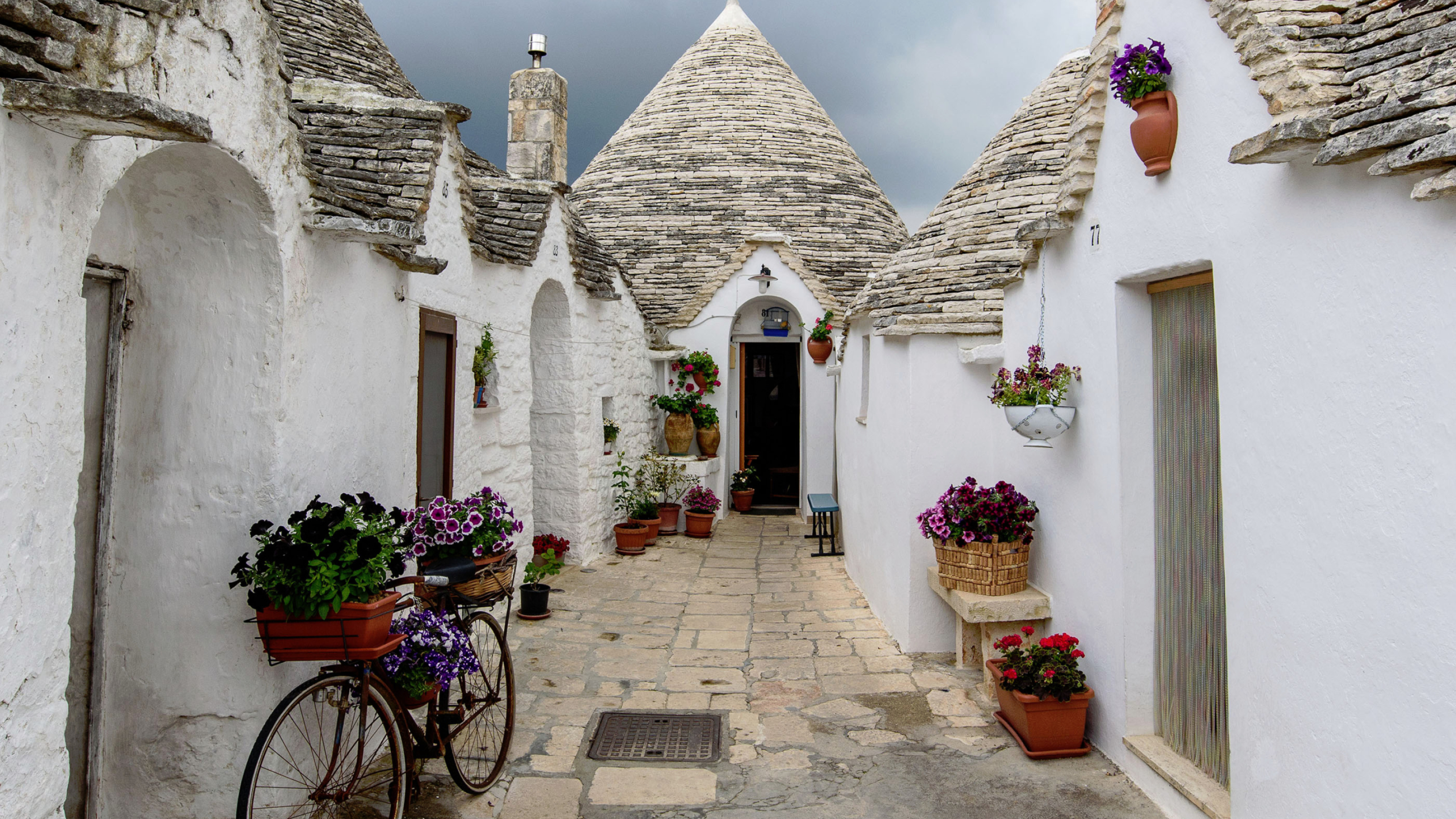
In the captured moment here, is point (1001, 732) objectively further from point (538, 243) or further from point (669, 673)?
point (538, 243)

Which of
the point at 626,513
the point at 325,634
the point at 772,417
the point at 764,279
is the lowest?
the point at 626,513

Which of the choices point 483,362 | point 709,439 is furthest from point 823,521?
point 483,362

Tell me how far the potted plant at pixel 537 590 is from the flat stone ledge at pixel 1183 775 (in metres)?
4.18

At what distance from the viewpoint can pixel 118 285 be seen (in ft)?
10.8

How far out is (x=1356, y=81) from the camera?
283cm

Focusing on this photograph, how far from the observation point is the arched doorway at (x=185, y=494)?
3.36 m

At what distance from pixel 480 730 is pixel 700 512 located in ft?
20.9

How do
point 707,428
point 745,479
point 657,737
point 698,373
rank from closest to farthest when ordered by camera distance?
point 657,737, point 707,428, point 698,373, point 745,479

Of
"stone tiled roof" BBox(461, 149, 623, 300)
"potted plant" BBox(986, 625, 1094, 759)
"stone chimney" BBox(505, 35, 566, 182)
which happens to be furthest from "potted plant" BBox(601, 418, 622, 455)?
"potted plant" BBox(986, 625, 1094, 759)

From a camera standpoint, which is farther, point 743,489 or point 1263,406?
point 743,489

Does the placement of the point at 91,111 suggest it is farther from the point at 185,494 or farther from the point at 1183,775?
the point at 1183,775

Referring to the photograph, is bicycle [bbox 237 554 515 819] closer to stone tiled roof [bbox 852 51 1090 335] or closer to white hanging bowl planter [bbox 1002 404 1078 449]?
white hanging bowl planter [bbox 1002 404 1078 449]

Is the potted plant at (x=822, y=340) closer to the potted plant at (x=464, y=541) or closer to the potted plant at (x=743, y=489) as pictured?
the potted plant at (x=743, y=489)

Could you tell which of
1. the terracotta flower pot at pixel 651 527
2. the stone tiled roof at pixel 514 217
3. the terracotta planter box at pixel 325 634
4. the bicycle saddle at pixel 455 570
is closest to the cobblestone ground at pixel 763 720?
the bicycle saddle at pixel 455 570
